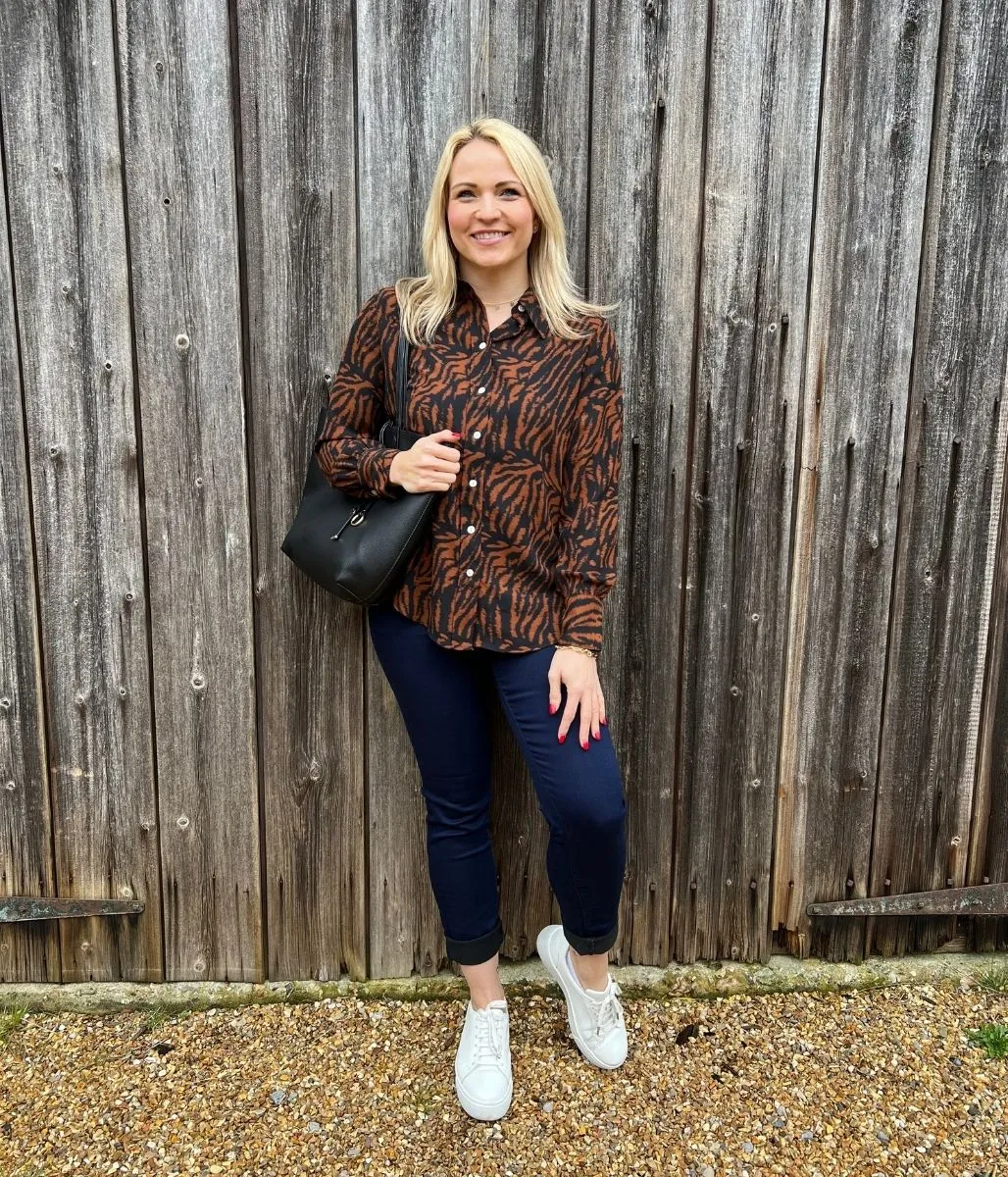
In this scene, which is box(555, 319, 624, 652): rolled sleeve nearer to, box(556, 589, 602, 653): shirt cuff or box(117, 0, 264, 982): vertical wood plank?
box(556, 589, 602, 653): shirt cuff

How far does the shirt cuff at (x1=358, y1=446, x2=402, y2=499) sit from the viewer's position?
78.6 inches

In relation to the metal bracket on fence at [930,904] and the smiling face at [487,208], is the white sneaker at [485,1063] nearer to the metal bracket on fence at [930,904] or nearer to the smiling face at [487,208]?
the metal bracket on fence at [930,904]

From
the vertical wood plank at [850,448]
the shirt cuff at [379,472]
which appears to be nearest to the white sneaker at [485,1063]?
the vertical wood plank at [850,448]

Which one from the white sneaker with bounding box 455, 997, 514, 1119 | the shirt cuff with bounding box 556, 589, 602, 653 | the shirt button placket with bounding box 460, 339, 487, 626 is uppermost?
the shirt button placket with bounding box 460, 339, 487, 626

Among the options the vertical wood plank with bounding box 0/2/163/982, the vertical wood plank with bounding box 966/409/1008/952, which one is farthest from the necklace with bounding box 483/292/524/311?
the vertical wood plank with bounding box 966/409/1008/952

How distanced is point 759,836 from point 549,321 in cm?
147

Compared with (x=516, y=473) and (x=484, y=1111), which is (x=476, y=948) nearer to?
(x=484, y=1111)

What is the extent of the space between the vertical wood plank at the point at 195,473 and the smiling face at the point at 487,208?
0.59 meters

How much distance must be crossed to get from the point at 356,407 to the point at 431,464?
27 cm

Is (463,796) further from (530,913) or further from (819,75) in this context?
(819,75)

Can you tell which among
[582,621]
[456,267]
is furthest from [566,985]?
[456,267]

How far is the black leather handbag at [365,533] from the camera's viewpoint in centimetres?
199

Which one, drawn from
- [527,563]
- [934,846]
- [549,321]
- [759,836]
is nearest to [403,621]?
[527,563]

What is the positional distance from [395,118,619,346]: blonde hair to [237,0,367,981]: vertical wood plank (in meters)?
0.27
